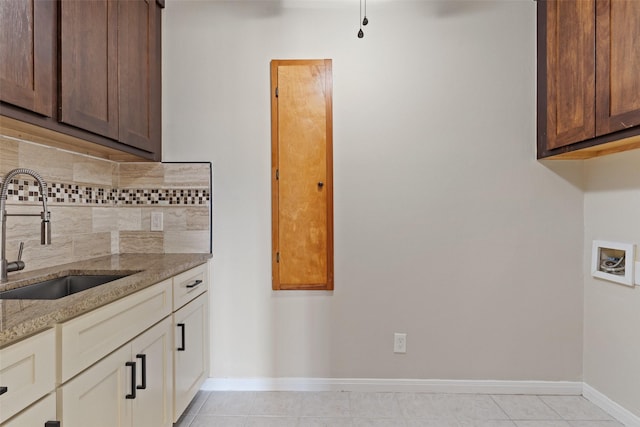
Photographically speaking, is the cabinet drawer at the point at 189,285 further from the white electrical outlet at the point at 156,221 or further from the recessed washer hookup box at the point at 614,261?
the recessed washer hookup box at the point at 614,261

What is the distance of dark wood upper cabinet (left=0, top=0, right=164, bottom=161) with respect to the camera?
1199mm

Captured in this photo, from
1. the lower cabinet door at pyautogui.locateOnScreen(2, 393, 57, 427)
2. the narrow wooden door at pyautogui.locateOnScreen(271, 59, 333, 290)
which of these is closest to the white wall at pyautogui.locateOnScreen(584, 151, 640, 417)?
the narrow wooden door at pyautogui.locateOnScreen(271, 59, 333, 290)

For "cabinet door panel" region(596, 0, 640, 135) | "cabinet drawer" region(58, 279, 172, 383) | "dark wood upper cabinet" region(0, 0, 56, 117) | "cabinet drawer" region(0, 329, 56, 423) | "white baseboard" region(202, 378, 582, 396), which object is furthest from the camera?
"white baseboard" region(202, 378, 582, 396)

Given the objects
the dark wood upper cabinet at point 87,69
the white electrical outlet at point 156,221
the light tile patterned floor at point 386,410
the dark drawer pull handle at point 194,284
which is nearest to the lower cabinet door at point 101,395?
the dark drawer pull handle at point 194,284

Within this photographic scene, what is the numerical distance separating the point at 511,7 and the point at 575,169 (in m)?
1.08

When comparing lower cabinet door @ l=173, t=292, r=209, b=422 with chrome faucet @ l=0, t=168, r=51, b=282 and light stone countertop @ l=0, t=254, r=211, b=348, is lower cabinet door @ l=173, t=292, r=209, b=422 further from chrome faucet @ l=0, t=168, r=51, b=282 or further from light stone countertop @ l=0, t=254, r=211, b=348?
chrome faucet @ l=0, t=168, r=51, b=282

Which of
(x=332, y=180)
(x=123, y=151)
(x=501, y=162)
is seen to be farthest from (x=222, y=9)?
(x=501, y=162)

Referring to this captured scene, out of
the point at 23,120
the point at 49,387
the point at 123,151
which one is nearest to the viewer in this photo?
the point at 49,387

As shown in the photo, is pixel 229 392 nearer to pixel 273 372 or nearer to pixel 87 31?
pixel 273 372

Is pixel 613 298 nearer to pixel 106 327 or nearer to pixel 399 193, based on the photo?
pixel 399 193

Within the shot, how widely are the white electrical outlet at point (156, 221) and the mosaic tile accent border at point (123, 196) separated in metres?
0.07

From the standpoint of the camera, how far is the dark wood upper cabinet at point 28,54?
3.76 ft

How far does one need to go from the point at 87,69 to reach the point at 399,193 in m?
1.72

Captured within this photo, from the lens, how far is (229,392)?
2180 mm
